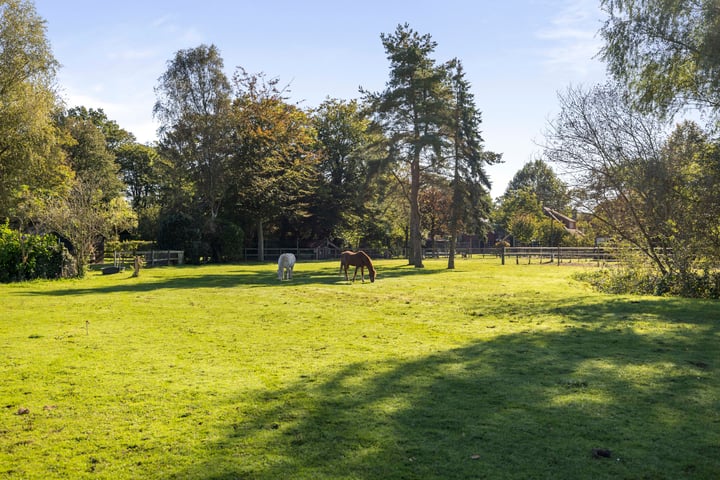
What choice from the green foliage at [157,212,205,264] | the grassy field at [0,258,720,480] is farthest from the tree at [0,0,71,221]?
the grassy field at [0,258,720,480]

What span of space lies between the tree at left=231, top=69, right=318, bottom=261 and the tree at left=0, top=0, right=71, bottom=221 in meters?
16.3

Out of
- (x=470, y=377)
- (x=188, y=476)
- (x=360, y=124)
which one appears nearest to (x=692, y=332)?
(x=470, y=377)

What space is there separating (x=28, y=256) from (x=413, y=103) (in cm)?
2524

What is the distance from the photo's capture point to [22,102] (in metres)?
27.4

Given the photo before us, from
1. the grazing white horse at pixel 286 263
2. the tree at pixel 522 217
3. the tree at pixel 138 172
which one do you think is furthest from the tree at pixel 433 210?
the grazing white horse at pixel 286 263

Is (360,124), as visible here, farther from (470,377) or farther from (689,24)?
(470,377)

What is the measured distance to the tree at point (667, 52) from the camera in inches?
551

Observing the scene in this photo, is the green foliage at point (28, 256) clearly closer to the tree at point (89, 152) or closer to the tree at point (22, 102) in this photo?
the tree at point (22, 102)

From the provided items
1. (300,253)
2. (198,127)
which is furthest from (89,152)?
(300,253)

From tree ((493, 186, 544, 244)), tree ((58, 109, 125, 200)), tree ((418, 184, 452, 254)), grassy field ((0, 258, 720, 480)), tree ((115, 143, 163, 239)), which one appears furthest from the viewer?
tree ((493, 186, 544, 244))

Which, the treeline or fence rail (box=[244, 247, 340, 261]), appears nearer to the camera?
the treeline

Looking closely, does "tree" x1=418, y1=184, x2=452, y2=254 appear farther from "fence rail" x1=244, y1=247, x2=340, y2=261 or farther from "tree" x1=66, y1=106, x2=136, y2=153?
"tree" x1=66, y1=106, x2=136, y2=153

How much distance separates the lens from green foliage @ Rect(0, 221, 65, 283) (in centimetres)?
2033

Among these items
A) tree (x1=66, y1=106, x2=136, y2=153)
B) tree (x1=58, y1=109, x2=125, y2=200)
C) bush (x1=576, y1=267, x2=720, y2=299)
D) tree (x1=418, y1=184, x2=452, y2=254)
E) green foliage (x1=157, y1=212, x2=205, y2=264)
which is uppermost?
tree (x1=66, y1=106, x2=136, y2=153)
